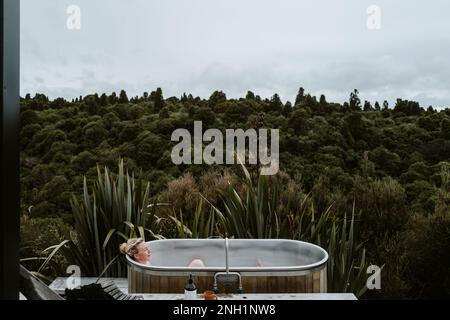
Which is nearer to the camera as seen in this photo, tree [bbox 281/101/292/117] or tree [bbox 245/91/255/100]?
tree [bbox 245/91/255/100]

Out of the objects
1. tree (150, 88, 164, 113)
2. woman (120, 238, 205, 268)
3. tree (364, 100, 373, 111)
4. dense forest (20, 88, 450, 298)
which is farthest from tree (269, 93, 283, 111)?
woman (120, 238, 205, 268)

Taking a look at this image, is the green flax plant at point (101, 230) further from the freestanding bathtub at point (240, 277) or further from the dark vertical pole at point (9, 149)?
the dark vertical pole at point (9, 149)

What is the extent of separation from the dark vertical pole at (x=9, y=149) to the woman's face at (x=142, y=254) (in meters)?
1.93

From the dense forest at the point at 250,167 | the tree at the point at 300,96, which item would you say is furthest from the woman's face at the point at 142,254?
the tree at the point at 300,96

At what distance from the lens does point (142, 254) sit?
375 centimetres

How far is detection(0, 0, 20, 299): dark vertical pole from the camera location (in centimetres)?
170

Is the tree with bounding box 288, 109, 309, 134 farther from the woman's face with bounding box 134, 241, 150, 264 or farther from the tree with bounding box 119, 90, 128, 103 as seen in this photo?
the woman's face with bounding box 134, 241, 150, 264

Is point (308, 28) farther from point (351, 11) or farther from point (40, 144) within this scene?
point (40, 144)

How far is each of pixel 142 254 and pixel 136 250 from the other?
59 mm

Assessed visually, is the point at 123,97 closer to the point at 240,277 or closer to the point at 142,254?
the point at 142,254

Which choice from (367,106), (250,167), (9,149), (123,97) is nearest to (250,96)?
(250,167)

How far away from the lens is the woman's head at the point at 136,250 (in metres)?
3.70
